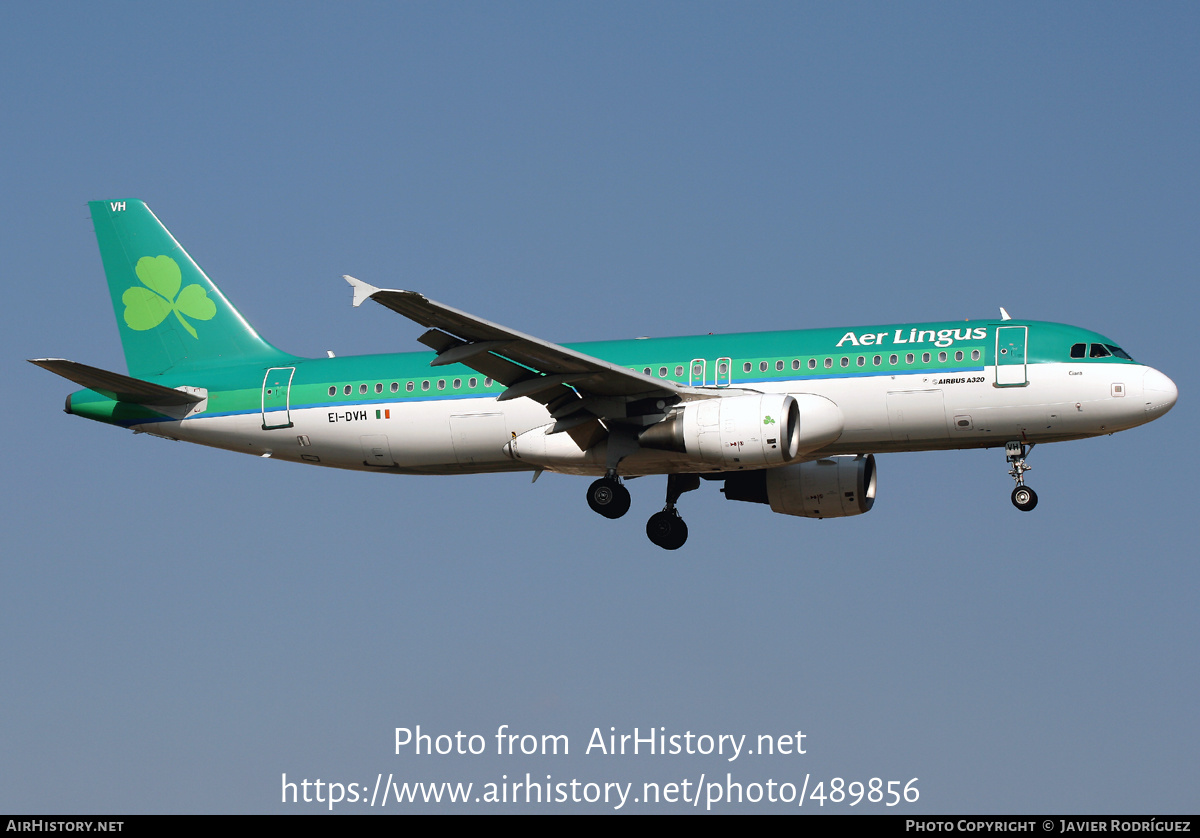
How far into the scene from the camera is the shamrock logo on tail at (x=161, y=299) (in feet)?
133

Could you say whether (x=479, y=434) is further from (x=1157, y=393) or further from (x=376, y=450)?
(x=1157, y=393)

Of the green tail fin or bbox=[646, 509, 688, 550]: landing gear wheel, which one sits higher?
the green tail fin

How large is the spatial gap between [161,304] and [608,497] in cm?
1347

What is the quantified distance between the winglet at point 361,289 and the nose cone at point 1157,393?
16339 mm

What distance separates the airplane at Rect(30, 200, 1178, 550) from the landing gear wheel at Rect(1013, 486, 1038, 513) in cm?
5

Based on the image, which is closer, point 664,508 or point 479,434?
point 479,434

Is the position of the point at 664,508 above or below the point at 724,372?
below

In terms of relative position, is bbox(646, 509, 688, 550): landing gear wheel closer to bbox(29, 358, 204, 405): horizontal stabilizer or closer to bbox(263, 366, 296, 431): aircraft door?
bbox(263, 366, 296, 431): aircraft door

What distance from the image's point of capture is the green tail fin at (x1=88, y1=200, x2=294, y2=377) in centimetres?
4012

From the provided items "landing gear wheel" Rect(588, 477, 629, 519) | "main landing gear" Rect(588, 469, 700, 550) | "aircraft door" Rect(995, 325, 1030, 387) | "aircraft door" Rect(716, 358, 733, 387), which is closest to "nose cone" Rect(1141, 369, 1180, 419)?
"aircraft door" Rect(995, 325, 1030, 387)

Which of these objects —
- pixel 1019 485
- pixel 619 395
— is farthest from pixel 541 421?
pixel 1019 485

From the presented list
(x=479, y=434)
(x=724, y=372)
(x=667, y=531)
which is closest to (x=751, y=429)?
(x=724, y=372)

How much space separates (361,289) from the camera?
1128 inches

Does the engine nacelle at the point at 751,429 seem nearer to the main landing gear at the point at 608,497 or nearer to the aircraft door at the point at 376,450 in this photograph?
the main landing gear at the point at 608,497
